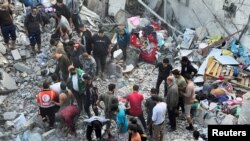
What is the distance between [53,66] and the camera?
45.7 feet

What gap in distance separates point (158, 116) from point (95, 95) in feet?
5.52

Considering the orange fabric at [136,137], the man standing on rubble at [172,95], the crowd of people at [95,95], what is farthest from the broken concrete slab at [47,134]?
the man standing on rubble at [172,95]

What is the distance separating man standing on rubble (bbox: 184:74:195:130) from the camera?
11.3 meters

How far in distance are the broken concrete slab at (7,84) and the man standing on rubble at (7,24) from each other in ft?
3.49

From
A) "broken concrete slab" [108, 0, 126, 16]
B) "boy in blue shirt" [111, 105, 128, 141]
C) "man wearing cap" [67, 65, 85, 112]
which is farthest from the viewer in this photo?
"broken concrete slab" [108, 0, 126, 16]

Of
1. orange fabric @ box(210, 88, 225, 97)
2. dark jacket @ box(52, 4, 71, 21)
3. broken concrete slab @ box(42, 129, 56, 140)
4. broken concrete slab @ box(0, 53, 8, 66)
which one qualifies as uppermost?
dark jacket @ box(52, 4, 71, 21)

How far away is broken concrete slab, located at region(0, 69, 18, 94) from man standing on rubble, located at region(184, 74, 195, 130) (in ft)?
15.8

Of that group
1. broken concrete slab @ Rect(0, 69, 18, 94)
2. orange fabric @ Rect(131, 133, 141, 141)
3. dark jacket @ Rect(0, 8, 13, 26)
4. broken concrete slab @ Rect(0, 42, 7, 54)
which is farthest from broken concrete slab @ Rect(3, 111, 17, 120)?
orange fabric @ Rect(131, 133, 141, 141)

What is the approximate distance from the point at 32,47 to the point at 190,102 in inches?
205

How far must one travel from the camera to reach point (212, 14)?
16.0m

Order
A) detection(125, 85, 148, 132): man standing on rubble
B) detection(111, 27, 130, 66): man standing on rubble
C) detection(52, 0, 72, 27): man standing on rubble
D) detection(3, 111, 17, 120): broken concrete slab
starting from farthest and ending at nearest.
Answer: detection(52, 0, 72, 27): man standing on rubble < detection(111, 27, 130, 66): man standing on rubble < detection(3, 111, 17, 120): broken concrete slab < detection(125, 85, 148, 132): man standing on rubble

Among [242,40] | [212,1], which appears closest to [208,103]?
[242,40]

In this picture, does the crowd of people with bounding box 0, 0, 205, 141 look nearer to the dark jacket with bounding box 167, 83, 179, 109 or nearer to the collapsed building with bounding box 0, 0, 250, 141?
the dark jacket with bounding box 167, 83, 179, 109

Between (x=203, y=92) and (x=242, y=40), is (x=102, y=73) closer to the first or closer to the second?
(x=203, y=92)
